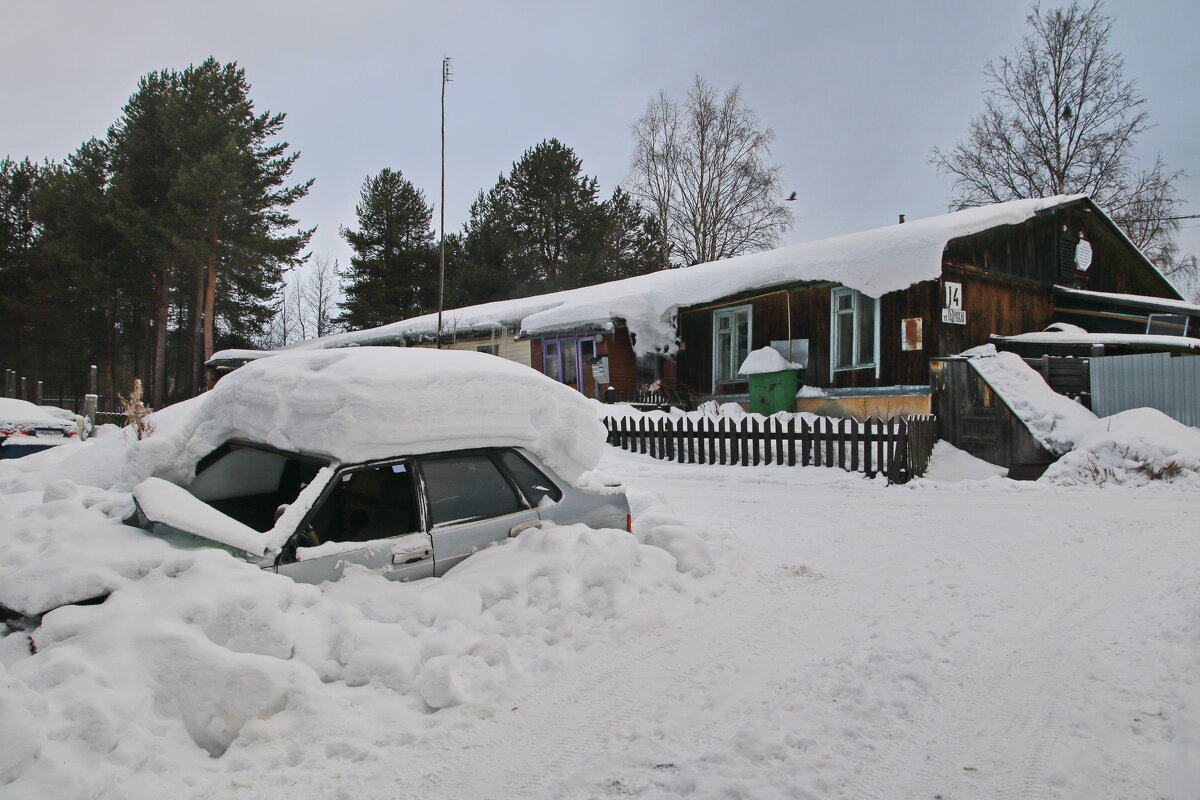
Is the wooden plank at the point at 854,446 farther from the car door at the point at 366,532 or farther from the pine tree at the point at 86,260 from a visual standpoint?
the pine tree at the point at 86,260

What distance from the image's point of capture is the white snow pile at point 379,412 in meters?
3.78

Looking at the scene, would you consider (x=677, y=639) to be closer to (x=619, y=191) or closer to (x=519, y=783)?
(x=519, y=783)

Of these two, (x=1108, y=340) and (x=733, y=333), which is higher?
(x=733, y=333)

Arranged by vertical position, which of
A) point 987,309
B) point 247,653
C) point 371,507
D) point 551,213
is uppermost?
point 551,213

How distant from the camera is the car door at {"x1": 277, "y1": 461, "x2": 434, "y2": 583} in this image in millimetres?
3510

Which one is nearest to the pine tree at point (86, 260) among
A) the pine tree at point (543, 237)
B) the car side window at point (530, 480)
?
the pine tree at point (543, 237)

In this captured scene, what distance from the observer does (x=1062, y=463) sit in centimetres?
996

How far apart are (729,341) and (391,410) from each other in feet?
51.2

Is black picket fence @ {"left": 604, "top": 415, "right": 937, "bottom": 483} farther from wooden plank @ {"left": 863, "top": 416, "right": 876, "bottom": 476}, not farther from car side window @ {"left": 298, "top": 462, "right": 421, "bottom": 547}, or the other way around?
car side window @ {"left": 298, "top": 462, "right": 421, "bottom": 547}

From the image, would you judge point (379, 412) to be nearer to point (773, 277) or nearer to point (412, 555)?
point (412, 555)

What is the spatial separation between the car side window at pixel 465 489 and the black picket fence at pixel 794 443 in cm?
758

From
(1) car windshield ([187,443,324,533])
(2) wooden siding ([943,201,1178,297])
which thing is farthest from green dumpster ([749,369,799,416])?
(1) car windshield ([187,443,324,533])

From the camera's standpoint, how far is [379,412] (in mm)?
3799

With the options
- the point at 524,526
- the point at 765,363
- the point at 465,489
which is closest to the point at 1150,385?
the point at 765,363
